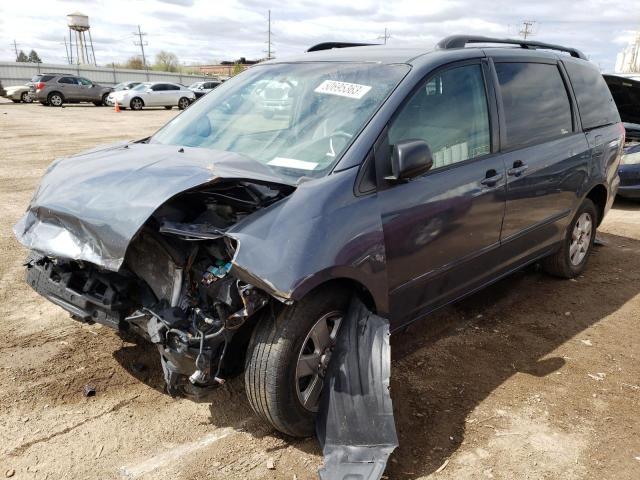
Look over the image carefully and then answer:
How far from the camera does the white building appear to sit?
2519 centimetres

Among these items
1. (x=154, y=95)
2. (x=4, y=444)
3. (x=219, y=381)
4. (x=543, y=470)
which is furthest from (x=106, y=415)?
(x=154, y=95)

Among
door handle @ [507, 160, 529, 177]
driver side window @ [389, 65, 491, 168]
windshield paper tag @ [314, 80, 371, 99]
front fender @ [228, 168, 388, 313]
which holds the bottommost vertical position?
front fender @ [228, 168, 388, 313]

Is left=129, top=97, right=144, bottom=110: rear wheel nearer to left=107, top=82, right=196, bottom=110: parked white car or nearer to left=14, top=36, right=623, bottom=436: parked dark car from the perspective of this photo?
left=107, top=82, right=196, bottom=110: parked white car

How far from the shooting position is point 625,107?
323 inches

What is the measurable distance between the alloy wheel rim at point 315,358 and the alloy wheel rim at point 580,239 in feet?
9.86

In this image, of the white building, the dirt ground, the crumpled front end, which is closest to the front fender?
the crumpled front end

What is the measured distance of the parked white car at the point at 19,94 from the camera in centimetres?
3128

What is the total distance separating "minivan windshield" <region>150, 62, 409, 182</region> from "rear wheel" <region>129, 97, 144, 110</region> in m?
27.3

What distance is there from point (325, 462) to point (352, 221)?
1.14 metres

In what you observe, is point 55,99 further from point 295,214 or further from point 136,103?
point 295,214

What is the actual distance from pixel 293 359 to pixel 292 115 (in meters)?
1.49

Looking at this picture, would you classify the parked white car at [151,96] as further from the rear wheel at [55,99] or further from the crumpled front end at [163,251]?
the crumpled front end at [163,251]

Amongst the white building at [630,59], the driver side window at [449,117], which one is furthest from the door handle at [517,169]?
the white building at [630,59]

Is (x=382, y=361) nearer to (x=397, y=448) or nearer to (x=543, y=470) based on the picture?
(x=397, y=448)
